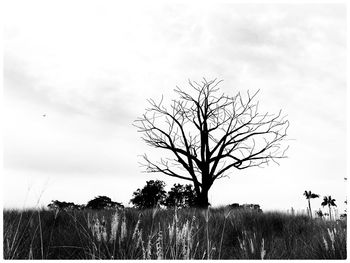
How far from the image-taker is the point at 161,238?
3736 mm

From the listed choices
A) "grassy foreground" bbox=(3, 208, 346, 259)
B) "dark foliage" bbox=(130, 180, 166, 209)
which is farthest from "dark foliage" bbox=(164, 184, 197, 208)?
"grassy foreground" bbox=(3, 208, 346, 259)

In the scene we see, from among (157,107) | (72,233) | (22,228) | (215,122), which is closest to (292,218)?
(72,233)

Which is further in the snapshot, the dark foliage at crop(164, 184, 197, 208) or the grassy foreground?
the dark foliage at crop(164, 184, 197, 208)

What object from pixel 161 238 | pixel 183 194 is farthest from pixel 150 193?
pixel 161 238

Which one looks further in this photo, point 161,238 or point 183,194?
point 183,194

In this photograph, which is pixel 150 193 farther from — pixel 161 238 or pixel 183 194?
pixel 161 238

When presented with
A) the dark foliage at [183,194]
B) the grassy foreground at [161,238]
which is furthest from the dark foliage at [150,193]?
the grassy foreground at [161,238]

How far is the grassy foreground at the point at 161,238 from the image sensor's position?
388cm

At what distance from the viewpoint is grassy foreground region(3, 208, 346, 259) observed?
388 centimetres

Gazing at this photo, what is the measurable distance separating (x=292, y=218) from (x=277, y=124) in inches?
334

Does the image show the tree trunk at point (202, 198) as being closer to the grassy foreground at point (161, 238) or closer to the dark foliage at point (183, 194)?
the dark foliage at point (183, 194)

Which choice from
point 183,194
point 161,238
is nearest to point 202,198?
point 183,194

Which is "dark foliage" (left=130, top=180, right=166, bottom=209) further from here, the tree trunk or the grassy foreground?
the grassy foreground

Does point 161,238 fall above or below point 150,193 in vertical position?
below
